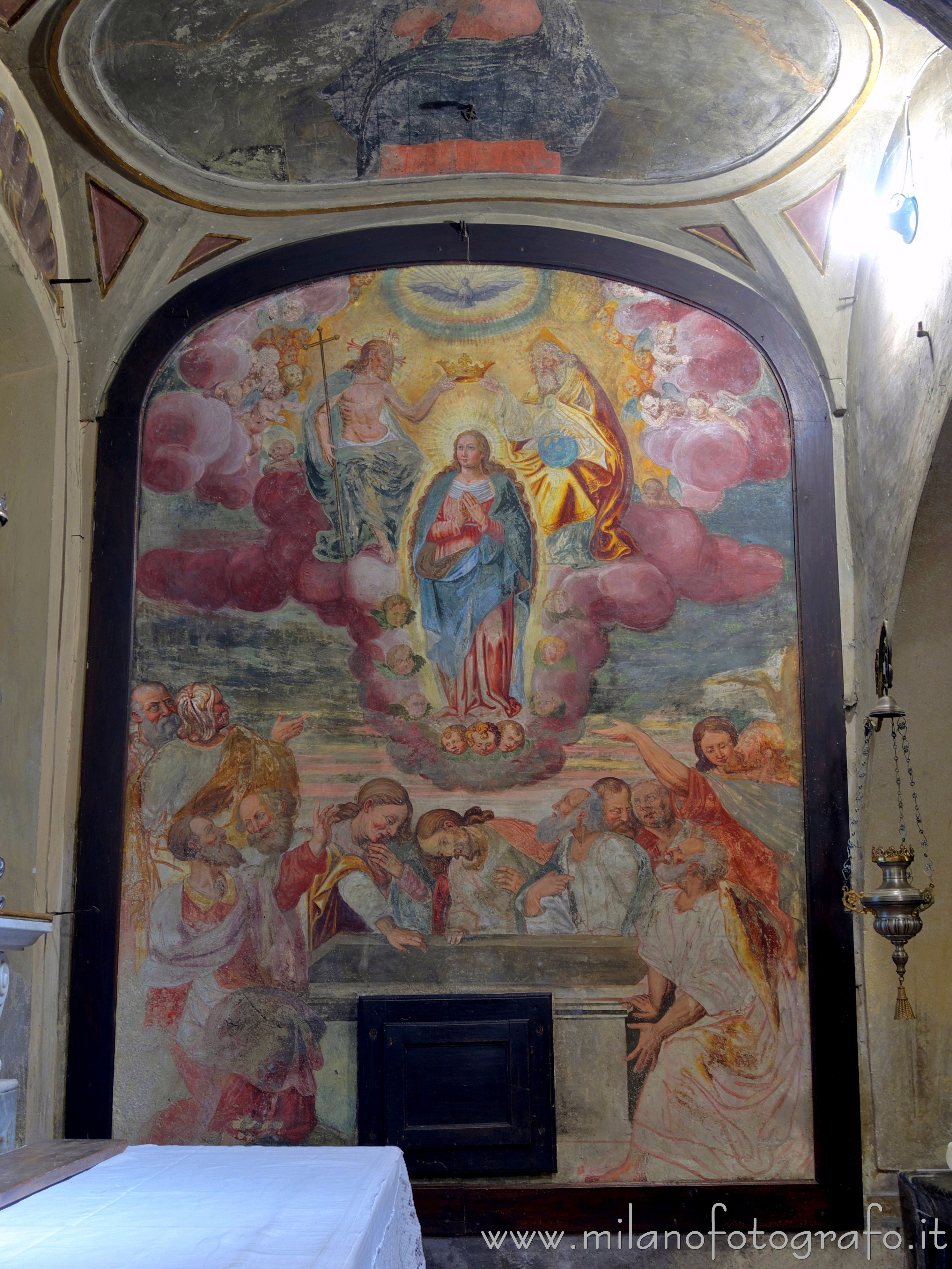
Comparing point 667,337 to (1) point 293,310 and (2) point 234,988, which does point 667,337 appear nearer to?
(1) point 293,310

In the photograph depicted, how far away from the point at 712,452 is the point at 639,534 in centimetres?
68

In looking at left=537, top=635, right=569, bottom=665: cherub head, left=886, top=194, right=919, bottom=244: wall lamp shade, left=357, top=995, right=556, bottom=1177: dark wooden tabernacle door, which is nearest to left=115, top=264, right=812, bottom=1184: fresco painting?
left=537, top=635, right=569, bottom=665: cherub head

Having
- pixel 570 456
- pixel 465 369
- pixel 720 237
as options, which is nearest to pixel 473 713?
pixel 570 456

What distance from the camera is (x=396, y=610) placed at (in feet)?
23.2

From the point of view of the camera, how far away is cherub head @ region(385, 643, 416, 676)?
697cm

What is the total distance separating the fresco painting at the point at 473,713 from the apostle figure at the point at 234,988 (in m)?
0.02

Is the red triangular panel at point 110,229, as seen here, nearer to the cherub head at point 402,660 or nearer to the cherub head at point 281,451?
the cherub head at point 281,451

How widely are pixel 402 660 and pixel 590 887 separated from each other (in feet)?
5.47

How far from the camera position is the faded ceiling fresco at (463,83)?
6074 millimetres

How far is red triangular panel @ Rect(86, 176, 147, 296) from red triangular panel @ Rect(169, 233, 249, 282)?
0.31 meters

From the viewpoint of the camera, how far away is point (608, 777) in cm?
677

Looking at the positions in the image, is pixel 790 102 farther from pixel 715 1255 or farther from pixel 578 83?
pixel 715 1255

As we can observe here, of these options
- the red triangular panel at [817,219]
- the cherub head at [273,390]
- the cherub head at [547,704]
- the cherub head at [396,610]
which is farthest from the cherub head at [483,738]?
the red triangular panel at [817,219]

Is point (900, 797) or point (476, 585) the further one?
point (476, 585)
